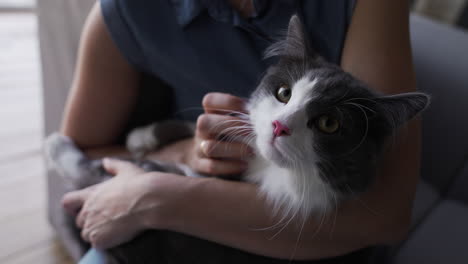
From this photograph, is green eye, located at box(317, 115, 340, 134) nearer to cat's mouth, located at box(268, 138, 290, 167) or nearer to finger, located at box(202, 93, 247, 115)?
cat's mouth, located at box(268, 138, 290, 167)

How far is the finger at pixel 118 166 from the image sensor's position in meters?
1.01

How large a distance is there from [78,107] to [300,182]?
0.76m

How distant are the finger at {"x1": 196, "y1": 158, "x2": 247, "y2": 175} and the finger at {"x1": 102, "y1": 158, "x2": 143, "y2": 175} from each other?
8.0 inches

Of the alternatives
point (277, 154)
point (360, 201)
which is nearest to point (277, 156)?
point (277, 154)

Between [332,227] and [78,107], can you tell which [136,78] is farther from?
[332,227]

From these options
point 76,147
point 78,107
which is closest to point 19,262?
point 76,147

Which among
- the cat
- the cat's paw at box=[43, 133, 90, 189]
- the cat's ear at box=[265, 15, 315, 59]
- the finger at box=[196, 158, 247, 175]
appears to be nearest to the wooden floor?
the cat's paw at box=[43, 133, 90, 189]

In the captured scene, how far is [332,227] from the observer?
825 mm

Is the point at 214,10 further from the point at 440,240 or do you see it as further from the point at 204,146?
the point at 440,240

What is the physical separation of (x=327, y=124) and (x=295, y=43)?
0.81 feet

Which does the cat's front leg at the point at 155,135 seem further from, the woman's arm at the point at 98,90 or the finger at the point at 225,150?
the finger at the point at 225,150

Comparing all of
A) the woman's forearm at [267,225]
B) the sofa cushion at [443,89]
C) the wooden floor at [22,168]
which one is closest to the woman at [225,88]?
the woman's forearm at [267,225]

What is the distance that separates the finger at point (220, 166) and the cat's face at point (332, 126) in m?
0.17

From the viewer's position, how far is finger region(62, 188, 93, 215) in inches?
40.8
